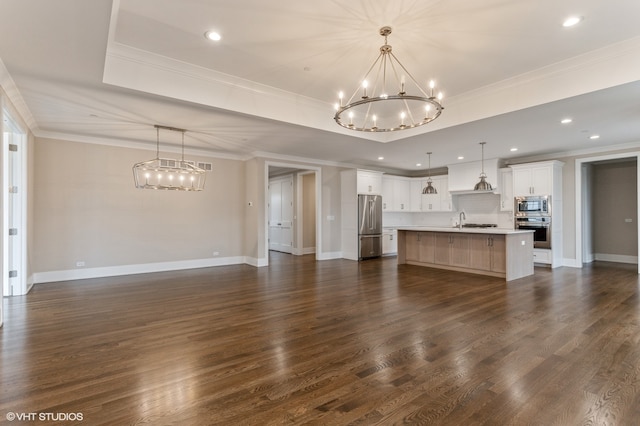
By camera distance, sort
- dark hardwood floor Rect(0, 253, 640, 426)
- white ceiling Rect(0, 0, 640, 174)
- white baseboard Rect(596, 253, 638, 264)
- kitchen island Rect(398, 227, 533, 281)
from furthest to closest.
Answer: white baseboard Rect(596, 253, 638, 264) < kitchen island Rect(398, 227, 533, 281) < white ceiling Rect(0, 0, 640, 174) < dark hardwood floor Rect(0, 253, 640, 426)

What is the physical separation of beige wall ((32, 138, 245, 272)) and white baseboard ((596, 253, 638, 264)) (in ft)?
31.9

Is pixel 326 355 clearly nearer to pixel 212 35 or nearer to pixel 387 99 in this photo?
pixel 387 99

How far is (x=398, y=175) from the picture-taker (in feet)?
35.4

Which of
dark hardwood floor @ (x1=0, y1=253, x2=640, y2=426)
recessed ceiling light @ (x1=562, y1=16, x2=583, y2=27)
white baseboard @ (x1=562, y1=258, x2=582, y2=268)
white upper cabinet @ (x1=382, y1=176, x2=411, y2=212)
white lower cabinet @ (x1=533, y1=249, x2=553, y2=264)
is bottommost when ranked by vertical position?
dark hardwood floor @ (x1=0, y1=253, x2=640, y2=426)

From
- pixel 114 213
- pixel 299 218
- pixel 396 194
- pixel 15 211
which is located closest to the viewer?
pixel 15 211

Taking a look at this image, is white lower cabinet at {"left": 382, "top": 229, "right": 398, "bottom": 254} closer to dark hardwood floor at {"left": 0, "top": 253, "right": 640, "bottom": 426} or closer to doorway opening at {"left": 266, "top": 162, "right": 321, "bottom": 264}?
doorway opening at {"left": 266, "top": 162, "right": 321, "bottom": 264}

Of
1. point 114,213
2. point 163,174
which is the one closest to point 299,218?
point 163,174

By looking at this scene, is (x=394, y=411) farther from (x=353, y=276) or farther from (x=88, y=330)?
(x=353, y=276)

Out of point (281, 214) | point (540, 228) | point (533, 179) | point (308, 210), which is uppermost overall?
point (533, 179)

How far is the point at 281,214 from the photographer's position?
1097cm

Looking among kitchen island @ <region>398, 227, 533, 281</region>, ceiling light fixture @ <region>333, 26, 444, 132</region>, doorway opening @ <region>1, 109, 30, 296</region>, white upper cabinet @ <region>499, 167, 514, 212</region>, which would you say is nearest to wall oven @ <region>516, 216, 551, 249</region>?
white upper cabinet @ <region>499, 167, 514, 212</region>

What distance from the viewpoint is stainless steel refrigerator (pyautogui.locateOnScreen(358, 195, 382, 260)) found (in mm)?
8734

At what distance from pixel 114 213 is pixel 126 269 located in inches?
46.5

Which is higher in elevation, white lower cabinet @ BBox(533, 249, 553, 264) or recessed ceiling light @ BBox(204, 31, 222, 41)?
recessed ceiling light @ BBox(204, 31, 222, 41)
